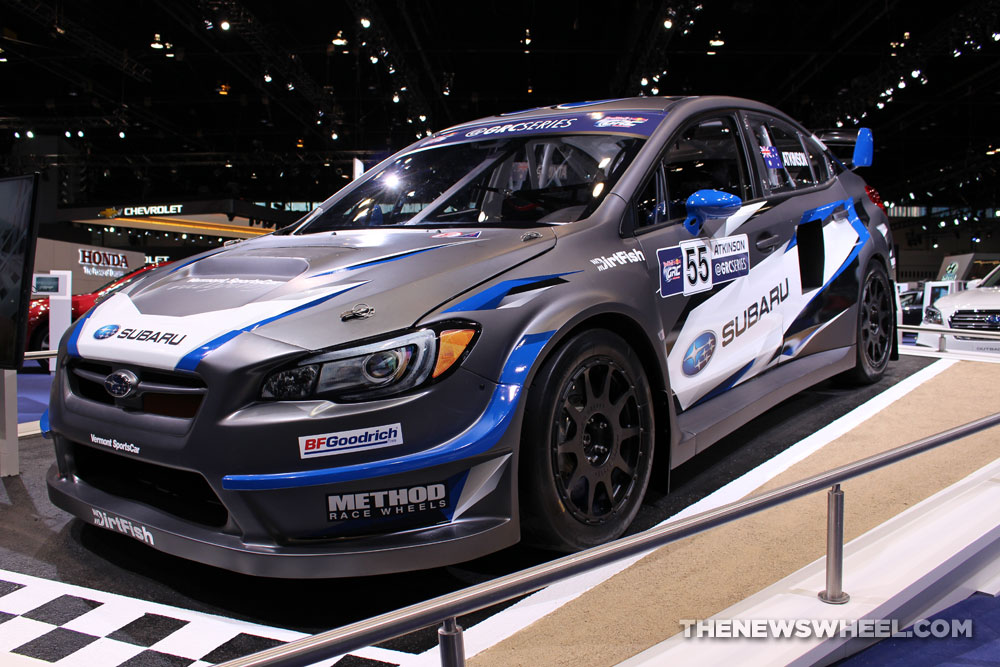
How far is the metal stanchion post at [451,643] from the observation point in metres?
1.04

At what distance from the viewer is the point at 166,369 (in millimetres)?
1778

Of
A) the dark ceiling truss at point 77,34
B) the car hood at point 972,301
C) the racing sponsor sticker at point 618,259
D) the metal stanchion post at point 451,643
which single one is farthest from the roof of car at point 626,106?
the dark ceiling truss at point 77,34

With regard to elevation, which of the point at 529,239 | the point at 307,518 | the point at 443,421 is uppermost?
the point at 529,239

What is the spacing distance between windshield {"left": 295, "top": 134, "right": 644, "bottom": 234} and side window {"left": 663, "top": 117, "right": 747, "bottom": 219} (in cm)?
20

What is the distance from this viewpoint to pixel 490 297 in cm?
186

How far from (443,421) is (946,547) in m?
1.43

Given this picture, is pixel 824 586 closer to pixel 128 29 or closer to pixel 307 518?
pixel 307 518

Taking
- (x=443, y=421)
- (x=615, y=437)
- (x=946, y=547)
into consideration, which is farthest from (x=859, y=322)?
(x=443, y=421)

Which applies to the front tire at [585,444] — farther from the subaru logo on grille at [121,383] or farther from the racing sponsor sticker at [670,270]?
the subaru logo on grille at [121,383]

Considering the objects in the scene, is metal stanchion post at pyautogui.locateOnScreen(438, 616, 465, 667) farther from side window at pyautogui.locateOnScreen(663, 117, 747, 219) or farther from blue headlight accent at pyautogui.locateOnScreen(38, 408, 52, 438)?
side window at pyautogui.locateOnScreen(663, 117, 747, 219)

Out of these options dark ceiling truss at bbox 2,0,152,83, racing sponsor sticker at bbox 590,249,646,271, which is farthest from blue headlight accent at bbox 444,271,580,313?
dark ceiling truss at bbox 2,0,152,83

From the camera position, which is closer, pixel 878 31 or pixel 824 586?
pixel 824 586

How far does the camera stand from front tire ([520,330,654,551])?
1.85 metres

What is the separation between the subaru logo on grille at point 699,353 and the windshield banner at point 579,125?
0.76 m
